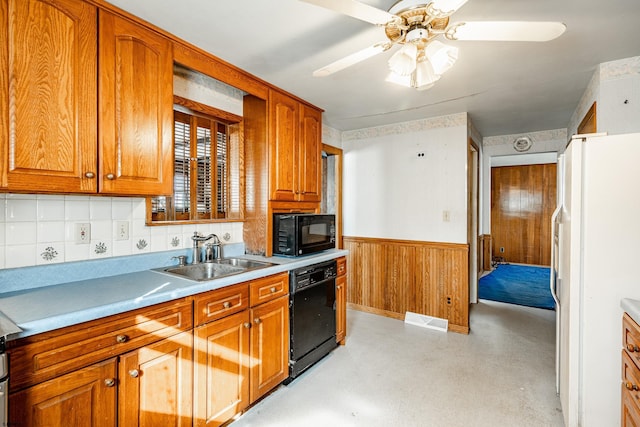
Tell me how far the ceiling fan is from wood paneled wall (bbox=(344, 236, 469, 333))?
228 centimetres

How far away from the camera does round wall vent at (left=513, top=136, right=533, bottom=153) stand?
4.21m

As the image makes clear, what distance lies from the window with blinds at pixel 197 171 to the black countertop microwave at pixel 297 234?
51cm

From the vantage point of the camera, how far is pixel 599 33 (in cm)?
176

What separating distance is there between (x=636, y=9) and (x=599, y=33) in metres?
0.22

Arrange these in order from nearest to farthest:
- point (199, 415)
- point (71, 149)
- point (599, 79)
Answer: point (71, 149)
point (199, 415)
point (599, 79)

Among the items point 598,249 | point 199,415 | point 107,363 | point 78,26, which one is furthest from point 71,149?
Result: point 598,249

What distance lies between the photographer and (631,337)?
1.38m

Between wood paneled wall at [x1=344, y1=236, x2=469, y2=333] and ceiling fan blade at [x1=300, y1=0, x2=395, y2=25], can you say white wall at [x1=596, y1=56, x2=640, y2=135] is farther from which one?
ceiling fan blade at [x1=300, y1=0, x2=395, y2=25]

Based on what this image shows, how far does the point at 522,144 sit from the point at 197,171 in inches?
167

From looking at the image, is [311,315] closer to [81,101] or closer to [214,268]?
[214,268]

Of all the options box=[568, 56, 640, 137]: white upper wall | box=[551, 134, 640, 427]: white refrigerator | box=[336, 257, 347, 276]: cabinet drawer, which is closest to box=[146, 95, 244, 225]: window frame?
box=[336, 257, 347, 276]: cabinet drawer

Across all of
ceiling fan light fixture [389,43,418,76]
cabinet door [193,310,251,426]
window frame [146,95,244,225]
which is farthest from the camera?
window frame [146,95,244,225]

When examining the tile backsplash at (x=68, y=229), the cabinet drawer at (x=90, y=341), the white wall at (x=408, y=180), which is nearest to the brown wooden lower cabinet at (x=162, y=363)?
the cabinet drawer at (x=90, y=341)

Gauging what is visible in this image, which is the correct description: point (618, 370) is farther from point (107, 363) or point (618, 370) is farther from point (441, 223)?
point (107, 363)
